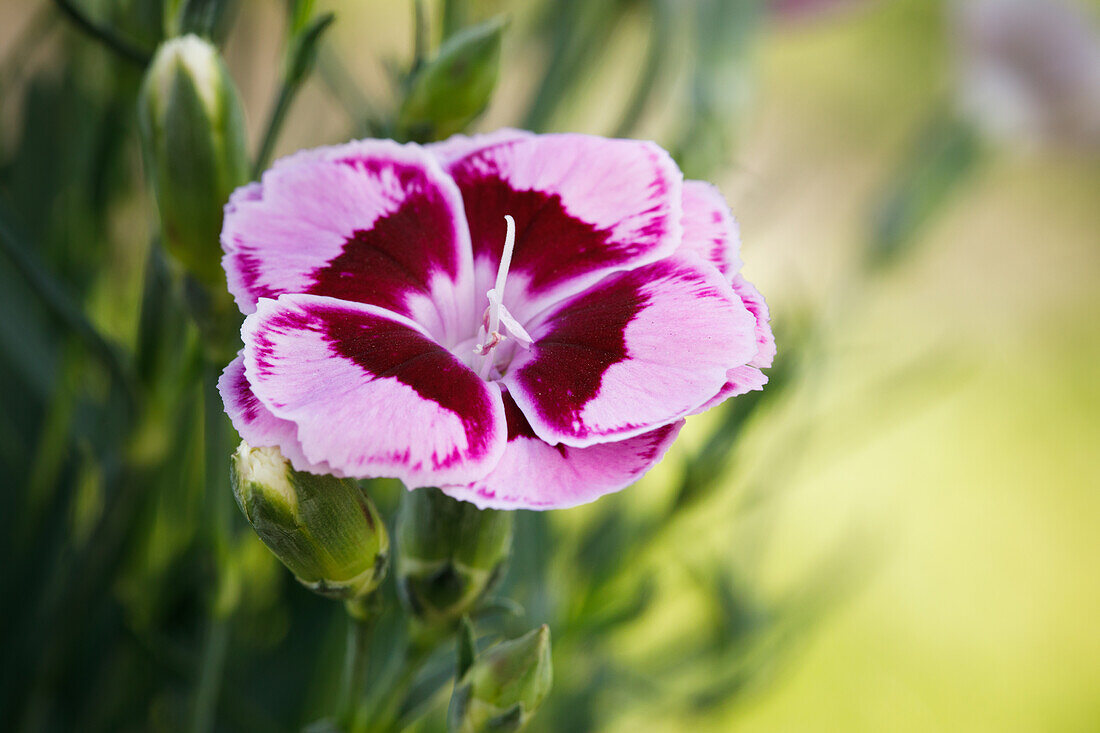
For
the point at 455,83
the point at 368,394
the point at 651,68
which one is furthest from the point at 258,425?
the point at 651,68

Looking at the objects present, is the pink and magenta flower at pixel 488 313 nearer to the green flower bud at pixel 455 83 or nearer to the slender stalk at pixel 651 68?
the green flower bud at pixel 455 83

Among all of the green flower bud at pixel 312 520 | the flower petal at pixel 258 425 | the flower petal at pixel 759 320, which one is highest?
the flower petal at pixel 759 320

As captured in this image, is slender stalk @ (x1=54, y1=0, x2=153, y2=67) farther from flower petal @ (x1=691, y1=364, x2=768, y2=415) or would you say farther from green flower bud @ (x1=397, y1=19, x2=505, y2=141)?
flower petal @ (x1=691, y1=364, x2=768, y2=415)

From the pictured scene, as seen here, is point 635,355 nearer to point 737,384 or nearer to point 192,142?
point 737,384

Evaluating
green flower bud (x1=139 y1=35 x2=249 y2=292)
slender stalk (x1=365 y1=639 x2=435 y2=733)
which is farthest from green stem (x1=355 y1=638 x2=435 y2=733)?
green flower bud (x1=139 y1=35 x2=249 y2=292)

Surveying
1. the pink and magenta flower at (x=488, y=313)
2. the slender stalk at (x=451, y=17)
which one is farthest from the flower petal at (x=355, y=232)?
the slender stalk at (x=451, y=17)

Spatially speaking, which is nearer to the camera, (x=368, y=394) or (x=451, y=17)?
(x=368, y=394)
